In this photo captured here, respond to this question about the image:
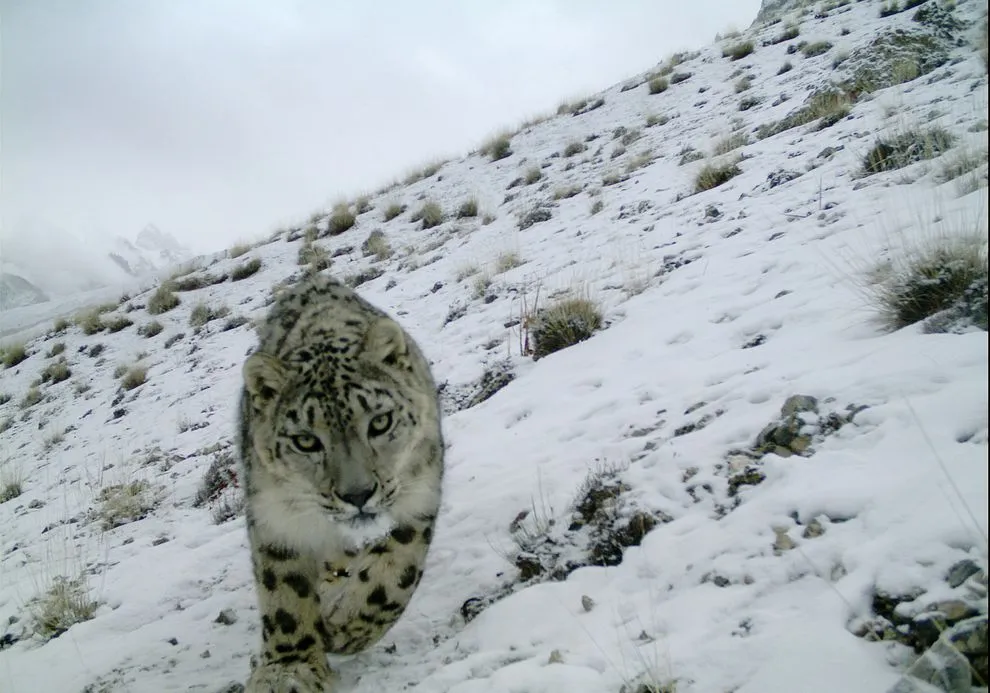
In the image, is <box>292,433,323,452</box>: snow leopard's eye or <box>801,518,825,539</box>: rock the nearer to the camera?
<box>801,518,825,539</box>: rock

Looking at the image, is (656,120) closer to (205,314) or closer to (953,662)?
(205,314)

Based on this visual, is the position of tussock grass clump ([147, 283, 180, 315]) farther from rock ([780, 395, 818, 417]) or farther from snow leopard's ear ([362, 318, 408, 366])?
rock ([780, 395, 818, 417])

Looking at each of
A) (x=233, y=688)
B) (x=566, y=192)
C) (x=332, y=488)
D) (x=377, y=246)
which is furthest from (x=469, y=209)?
(x=233, y=688)

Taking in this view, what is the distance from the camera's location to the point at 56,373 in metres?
14.8

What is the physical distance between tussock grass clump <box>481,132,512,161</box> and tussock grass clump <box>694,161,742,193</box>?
11.0 m

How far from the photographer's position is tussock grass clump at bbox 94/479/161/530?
7098 mm

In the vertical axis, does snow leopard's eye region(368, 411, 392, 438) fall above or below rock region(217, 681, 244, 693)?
above

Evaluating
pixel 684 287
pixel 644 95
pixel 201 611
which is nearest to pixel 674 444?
pixel 684 287

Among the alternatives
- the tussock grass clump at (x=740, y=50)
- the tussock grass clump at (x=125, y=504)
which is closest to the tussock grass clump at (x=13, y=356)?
the tussock grass clump at (x=125, y=504)

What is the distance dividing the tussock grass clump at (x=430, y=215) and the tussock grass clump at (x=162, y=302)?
23.5 feet

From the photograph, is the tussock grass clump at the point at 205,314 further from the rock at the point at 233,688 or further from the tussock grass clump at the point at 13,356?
the rock at the point at 233,688

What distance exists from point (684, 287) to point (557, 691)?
4569 mm

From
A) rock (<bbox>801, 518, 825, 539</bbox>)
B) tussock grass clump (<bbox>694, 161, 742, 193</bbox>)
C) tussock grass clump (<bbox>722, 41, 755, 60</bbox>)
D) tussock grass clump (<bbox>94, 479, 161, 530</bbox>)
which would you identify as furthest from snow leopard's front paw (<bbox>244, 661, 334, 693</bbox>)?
tussock grass clump (<bbox>722, 41, 755, 60</bbox>)

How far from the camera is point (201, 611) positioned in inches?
182
